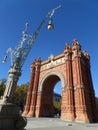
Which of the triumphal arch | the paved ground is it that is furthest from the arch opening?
the paved ground

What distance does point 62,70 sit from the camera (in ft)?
107

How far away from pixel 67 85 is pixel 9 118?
20.7 metres

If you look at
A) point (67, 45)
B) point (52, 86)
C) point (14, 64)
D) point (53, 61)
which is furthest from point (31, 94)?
point (14, 64)

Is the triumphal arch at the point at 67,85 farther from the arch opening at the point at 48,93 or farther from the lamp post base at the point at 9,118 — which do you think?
the lamp post base at the point at 9,118

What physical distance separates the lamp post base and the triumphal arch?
55.5 feet

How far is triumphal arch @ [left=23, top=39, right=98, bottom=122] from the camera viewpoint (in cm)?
2652

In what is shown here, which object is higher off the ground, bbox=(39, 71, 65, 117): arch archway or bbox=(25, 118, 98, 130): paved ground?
bbox=(39, 71, 65, 117): arch archway

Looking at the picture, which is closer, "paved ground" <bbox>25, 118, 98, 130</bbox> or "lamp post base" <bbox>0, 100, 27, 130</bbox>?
"lamp post base" <bbox>0, 100, 27, 130</bbox>

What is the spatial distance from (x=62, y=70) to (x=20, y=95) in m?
27.7

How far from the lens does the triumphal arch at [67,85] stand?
2652 cm

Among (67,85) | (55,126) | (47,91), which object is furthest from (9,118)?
(47,91)

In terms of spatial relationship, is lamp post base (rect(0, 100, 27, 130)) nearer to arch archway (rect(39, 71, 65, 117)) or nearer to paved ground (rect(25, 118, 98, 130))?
paved ground (rect(25, 118, 98, 130))

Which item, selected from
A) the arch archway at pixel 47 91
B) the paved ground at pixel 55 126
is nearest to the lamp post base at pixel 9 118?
the paved ground at pixel 55 126

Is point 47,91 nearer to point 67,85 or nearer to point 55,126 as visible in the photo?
point 67,85
